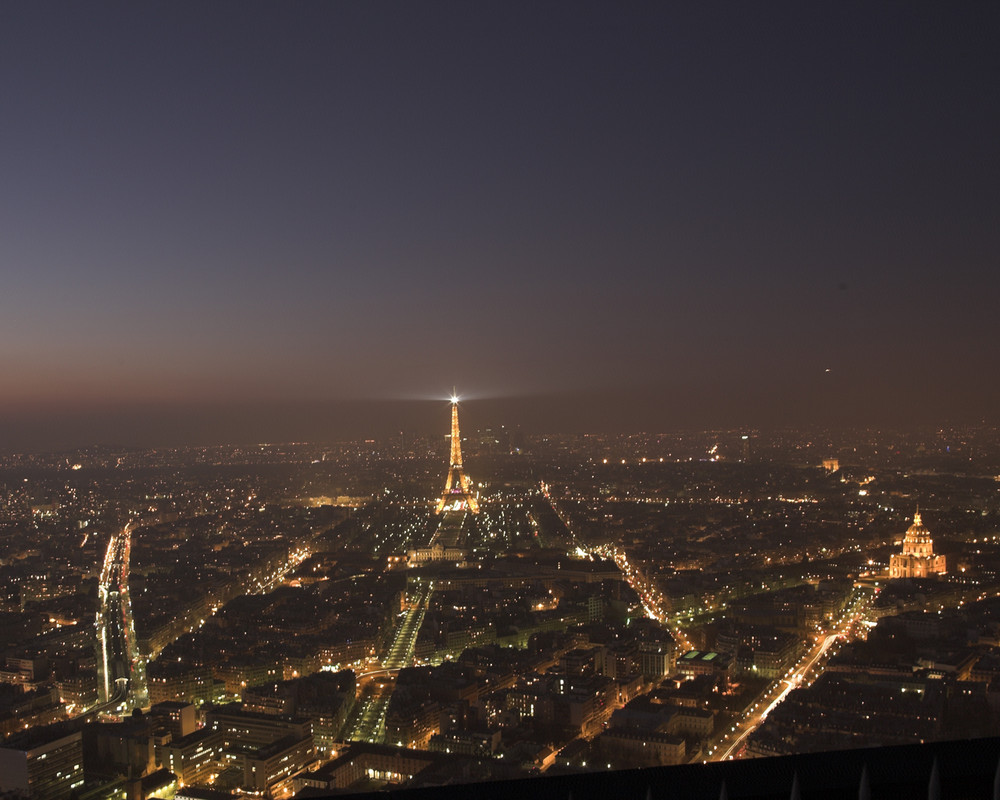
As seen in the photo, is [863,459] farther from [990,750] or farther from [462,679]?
[990,750]

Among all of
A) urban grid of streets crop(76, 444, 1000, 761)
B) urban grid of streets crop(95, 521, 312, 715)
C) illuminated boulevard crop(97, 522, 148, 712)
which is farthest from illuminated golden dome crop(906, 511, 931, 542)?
illuminated boulevard crop(97, 522, 148, 712)

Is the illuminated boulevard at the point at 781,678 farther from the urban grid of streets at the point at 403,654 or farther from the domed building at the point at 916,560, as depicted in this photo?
the domed building at the point at 916,560

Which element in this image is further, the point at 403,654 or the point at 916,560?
the point at 916,560

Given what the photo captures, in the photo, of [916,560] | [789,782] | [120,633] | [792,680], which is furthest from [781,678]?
[120,633]

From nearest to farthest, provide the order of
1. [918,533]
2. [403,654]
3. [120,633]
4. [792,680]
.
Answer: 1. [792,680]
2. [403,654]
3. [120,633]
4. [918,533]

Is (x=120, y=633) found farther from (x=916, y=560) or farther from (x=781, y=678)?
(x=916, y=560)

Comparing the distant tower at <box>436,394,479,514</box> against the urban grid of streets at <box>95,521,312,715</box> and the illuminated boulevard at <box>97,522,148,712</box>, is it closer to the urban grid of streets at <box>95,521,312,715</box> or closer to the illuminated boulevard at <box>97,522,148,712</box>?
the urban grid of streets at <box>95,521,312,715</box>

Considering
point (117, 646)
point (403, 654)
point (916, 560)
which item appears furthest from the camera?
point (916, 560)

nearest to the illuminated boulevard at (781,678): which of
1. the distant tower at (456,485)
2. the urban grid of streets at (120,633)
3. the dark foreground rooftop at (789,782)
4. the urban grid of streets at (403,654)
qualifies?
the urban grid of streets at (403,654)
